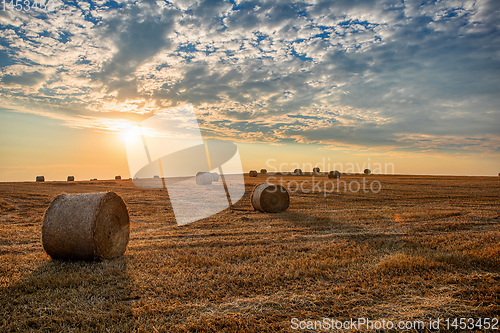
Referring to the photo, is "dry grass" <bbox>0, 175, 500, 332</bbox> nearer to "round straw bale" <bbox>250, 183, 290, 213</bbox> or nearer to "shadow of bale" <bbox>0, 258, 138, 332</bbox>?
"shadow of bale" <bbox>0, 258, 138, 332</bbox>

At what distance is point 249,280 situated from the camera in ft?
18.2

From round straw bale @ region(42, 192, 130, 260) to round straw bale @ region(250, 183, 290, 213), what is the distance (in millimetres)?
8555

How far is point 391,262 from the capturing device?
6445 mm

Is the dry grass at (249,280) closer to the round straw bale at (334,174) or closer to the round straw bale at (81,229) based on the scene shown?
the round straw bale at (81,229)

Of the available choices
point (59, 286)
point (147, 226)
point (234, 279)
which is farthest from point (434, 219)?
point (59, 286)

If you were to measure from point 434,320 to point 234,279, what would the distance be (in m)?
3.32

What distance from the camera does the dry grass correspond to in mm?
4352

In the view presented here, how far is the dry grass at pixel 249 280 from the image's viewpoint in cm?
435

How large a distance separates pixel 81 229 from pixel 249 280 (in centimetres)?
436

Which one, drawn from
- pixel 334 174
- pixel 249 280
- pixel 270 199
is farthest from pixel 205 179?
pixel 249 280

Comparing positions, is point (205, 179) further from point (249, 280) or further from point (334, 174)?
point (249, 280)

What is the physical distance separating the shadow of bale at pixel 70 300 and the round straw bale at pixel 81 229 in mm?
512

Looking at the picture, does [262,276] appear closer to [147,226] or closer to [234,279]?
[234,279]

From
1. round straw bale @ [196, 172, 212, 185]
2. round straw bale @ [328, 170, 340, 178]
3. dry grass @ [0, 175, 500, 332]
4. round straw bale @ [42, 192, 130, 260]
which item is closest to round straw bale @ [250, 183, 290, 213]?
dry grass @ [0, 175, 500, 332]
